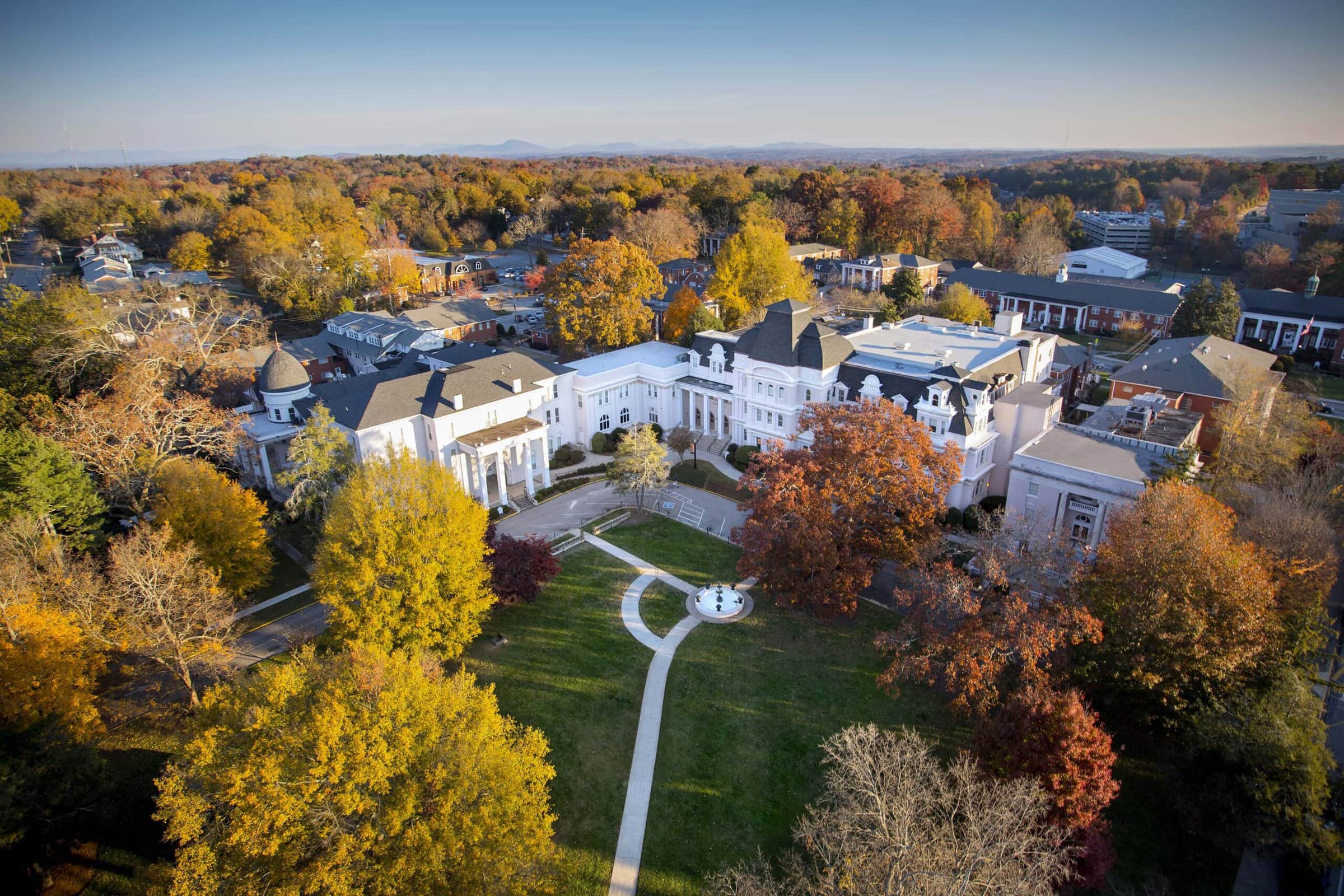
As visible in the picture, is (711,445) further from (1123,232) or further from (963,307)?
(1123,232)

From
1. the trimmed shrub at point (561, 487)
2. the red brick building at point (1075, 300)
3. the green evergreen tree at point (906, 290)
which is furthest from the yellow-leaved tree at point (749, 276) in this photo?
the trimmed shrub at point (561, 487)

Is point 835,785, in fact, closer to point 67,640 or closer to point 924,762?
point 924,762

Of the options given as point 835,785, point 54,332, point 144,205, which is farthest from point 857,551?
point 144,205

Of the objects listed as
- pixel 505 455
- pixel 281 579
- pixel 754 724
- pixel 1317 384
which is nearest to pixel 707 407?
pixel 505 455

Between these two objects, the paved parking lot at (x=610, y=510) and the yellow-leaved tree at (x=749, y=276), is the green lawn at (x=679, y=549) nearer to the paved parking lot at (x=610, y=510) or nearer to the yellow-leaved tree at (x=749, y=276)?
the paved parking lot at (x=610, y=510)

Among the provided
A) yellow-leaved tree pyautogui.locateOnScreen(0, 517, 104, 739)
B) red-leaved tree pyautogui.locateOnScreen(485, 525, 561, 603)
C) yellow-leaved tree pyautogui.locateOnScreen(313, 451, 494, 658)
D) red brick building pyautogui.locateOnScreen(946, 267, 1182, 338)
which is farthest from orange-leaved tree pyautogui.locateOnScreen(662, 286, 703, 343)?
yellow-leaved tree pyautogui.locateOnScreen(0, 517, 104, 739)

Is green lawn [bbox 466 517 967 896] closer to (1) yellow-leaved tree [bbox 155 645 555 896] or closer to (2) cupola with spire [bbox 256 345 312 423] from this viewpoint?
(1) yellow-leaved tree [bbox 155 645 555 896]
